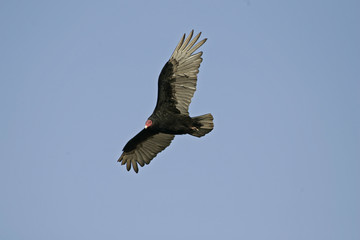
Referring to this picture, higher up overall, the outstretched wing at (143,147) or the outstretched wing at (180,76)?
the outstretched wing at (180,76)

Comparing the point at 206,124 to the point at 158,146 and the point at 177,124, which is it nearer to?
the point at 177,124

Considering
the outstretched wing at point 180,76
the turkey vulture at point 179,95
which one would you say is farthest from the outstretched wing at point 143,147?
the outstretched wing at point 180,76

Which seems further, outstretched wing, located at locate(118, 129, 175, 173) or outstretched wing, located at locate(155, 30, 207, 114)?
outstretched wing, located at locate(118, 129, 175, 173)

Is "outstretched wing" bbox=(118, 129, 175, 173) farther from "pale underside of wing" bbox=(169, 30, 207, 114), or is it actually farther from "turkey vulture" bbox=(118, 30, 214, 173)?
"pale underside of wing" bbox=(169, 30, 207, 114)

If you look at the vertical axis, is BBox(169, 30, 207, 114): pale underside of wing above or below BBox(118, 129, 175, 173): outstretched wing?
above

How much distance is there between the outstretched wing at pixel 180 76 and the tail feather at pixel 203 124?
1.26ft

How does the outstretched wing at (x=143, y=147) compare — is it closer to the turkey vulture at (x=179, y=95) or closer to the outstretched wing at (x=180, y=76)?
the turkey vulture at (x=179, y=95)

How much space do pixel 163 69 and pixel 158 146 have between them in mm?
2333

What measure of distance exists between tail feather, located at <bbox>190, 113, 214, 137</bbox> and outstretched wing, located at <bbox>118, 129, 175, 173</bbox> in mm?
1604

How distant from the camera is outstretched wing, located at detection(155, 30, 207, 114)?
11.8m

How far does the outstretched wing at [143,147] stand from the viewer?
523 inches

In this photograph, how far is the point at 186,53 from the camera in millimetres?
11781

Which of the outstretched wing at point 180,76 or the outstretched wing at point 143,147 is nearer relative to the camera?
the outstretched wing at point 180,76

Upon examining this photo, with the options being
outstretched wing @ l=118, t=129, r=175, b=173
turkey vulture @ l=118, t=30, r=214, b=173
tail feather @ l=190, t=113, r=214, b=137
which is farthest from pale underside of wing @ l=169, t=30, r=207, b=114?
outstretched wing @ l=118, t=129, r=175, b=173
